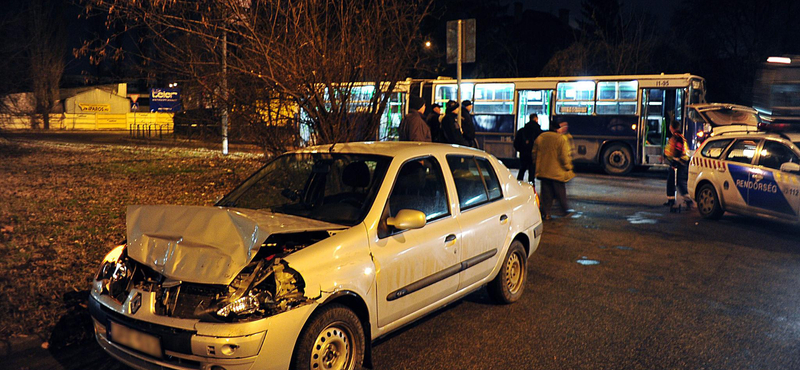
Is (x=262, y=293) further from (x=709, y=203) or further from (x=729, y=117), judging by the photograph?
(x=729, y=117)

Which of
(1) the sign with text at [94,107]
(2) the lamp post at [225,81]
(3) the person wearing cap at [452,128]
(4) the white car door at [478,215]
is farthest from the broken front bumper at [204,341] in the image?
(1) the sign with text at [94,107]

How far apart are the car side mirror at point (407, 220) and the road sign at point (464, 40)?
28.2ft

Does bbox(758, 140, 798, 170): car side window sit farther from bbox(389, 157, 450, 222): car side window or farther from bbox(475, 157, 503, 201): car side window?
bbox(389, 157, 450, 222): car side window

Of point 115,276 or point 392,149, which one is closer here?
point 115,276

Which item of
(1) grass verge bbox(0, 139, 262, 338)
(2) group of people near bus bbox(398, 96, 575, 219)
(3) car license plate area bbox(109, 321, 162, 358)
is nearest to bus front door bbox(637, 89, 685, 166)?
(2) group of people near bus bbox(398, 96, 575, 219)

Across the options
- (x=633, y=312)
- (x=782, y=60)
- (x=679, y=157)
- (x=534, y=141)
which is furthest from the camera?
(x=782, y=60)

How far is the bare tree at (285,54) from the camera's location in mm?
8852

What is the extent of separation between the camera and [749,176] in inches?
405

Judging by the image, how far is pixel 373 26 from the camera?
9.76 m

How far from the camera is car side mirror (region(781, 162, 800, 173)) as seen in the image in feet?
31.0

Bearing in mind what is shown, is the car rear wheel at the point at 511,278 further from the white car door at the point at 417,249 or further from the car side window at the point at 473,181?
the white car door at the point at 417,249

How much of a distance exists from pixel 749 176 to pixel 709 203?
1.02m

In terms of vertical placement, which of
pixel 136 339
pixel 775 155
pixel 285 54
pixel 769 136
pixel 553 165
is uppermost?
pixel 285 54

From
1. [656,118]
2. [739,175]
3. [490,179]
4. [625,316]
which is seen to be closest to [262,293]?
[490,179]
